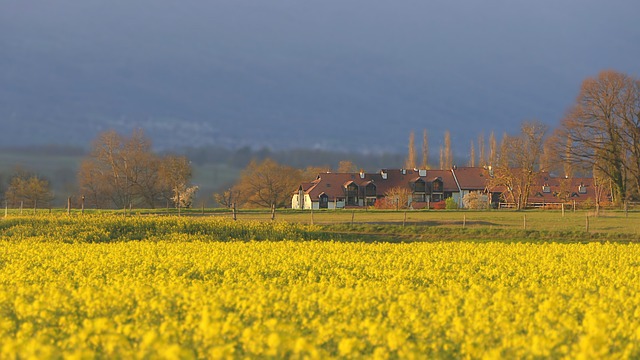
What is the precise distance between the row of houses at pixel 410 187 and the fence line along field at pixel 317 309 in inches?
3794

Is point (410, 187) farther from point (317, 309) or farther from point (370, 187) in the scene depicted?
point (317, 309)

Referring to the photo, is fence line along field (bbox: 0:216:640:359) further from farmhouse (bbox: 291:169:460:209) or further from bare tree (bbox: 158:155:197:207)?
farmhouse (bbox: 291:169:460:209)

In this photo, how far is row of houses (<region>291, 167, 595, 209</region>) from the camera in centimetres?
11831

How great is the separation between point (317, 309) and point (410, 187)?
11123 centimetres

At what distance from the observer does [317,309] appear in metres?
11.6

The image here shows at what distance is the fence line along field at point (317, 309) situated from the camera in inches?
338

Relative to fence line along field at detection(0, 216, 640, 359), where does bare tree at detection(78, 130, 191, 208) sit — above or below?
above

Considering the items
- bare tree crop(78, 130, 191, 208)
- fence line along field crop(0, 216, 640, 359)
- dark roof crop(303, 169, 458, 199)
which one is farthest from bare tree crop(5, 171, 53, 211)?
fence line along field crop(0, 216, 640, 359)

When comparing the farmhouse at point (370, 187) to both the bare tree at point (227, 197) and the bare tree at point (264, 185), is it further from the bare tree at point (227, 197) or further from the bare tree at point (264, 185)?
the bare tree at point (227, 197)

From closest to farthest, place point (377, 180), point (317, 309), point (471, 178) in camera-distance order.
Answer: point (317, 309), point (471, 178), point (377, 180)

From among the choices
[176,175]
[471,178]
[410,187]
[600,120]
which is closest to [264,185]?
[176,175]

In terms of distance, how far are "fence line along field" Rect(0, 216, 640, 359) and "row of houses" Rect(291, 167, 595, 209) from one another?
96365mm

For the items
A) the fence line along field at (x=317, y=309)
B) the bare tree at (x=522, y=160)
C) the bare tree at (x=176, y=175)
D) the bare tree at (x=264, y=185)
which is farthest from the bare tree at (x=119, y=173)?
the fence line along field at (x=317, y=309)

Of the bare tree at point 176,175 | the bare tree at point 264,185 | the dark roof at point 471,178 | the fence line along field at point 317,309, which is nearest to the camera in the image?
the fence line along field at point 317,309
